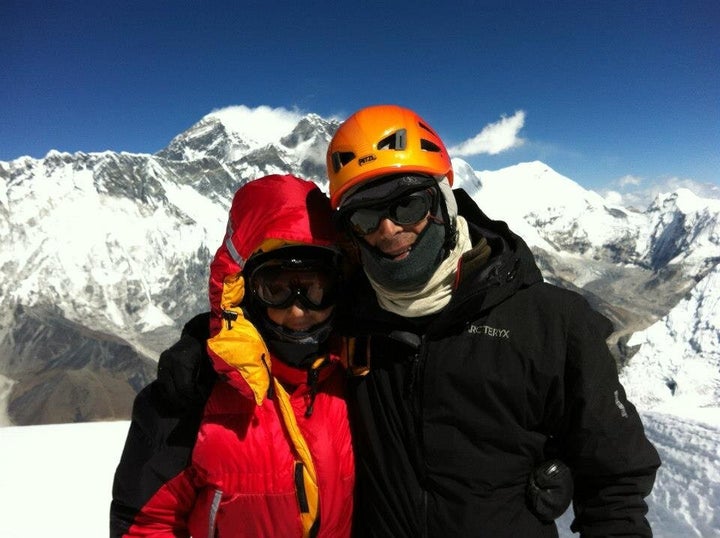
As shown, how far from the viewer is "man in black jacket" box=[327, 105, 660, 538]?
2770 millimetres

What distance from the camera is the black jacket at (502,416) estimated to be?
276 centimetres

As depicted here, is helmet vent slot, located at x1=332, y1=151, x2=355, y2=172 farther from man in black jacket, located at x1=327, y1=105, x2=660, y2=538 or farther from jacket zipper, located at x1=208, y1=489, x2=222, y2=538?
jacket zipper, located at x1=208, y1=489, x2=222, y2=538

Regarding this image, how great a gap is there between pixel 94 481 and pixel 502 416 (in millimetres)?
6594

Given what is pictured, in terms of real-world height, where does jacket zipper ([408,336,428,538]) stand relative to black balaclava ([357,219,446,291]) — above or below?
below

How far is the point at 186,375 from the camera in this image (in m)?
2.95

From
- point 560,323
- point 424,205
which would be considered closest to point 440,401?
point 560,323

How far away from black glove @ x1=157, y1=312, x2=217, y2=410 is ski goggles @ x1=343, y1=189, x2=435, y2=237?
1219 mm

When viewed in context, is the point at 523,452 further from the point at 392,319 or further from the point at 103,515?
the point at 103,515

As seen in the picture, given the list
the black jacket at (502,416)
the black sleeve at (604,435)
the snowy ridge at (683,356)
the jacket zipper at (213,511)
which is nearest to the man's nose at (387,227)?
the black jacket at (502,416)

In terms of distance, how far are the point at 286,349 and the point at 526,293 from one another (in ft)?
Result: 4.83

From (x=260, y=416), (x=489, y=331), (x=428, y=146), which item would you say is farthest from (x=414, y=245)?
(x=260, y=416)

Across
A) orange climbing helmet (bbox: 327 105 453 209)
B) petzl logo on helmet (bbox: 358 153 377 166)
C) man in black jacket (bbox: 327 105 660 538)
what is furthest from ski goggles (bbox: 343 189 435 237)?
petzl logo on helmet (bbox: 358 153 377 166)

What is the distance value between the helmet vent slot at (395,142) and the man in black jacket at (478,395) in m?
0.38

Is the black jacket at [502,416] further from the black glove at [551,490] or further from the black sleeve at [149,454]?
the black sleeve at [149,454]
